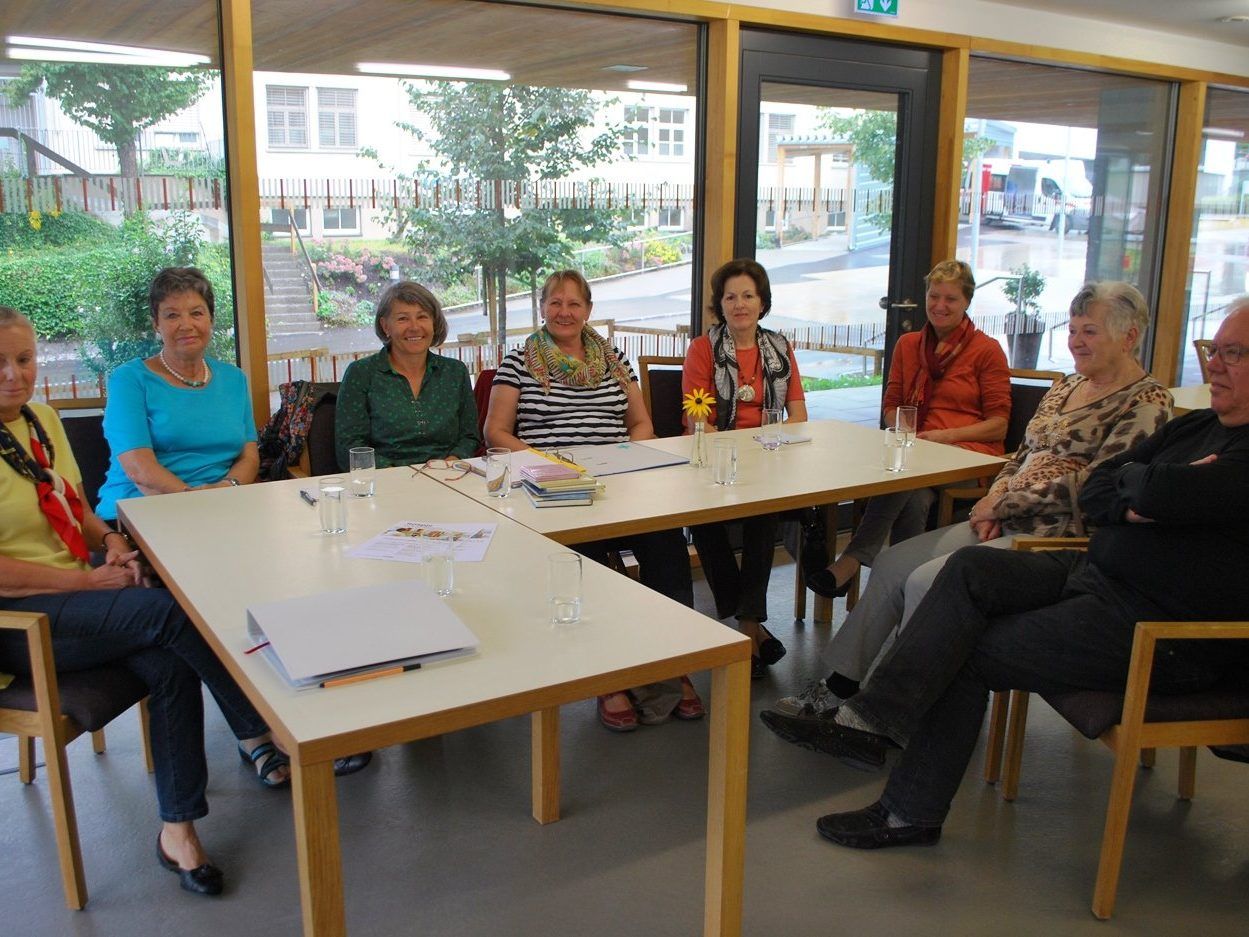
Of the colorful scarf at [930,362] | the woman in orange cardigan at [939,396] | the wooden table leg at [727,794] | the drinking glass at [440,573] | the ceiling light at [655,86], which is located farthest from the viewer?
the ceiling light at [655,86]

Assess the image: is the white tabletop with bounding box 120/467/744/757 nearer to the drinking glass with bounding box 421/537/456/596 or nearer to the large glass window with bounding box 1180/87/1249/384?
the drinking glass with bounding box 421/537/456/596

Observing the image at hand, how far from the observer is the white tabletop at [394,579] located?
1.52 m

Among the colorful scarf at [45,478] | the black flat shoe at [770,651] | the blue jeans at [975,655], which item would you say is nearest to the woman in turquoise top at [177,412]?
the colorful scarf at [45,478]

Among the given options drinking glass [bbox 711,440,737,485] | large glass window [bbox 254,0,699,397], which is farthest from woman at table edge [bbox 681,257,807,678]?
drinking glass [bbox 711,440,737,485]

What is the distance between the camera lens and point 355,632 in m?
→ 1.70

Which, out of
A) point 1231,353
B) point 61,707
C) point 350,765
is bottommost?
point 350,765

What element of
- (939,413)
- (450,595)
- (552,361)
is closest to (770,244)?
(939,413)

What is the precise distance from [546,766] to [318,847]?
1.08m

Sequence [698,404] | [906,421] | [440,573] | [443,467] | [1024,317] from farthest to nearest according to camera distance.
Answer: [1024,317] → [698,404] → [906,421] → [443,467] → [440,573]

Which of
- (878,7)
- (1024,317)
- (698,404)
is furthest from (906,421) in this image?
(1024,317)

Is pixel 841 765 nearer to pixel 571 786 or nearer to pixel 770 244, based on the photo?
pixel 571 786

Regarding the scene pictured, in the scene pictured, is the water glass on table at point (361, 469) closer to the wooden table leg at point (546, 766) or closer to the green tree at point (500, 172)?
the wooden table leg at point (546, 766)

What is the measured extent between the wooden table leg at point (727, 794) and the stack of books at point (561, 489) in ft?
3.09

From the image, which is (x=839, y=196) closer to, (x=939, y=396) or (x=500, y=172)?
(x=939, y=396)
